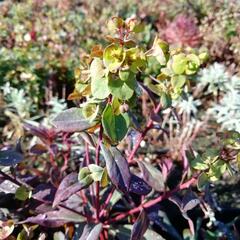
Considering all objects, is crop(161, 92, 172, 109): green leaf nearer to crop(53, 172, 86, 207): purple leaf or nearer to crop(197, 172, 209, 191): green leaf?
crop(197, 172, 209, 191): green leaf

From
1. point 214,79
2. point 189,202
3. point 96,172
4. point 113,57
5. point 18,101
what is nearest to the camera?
point 113,57

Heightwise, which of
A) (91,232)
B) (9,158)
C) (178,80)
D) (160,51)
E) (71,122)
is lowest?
(91,232)

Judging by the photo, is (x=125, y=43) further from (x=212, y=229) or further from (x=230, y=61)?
(x=230, y=61)

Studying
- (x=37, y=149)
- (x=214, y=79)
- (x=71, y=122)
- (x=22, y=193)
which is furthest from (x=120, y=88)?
(x=214, y=79)

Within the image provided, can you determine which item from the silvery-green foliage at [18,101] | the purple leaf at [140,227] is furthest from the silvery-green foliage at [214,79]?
the purple leaf at [140,227]

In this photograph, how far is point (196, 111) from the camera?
2.78 m

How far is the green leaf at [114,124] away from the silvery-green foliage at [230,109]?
60.6 inches

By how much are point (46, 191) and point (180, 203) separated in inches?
17.8

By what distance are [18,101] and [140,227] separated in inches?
58.8

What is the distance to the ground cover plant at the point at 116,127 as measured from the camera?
1103mm

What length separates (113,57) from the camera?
0.97 meters

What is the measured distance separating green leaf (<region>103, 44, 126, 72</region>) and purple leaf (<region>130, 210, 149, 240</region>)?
566mm

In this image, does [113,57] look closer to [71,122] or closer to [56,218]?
[71,122]

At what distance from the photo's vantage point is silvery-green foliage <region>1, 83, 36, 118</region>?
2617 millimetres
